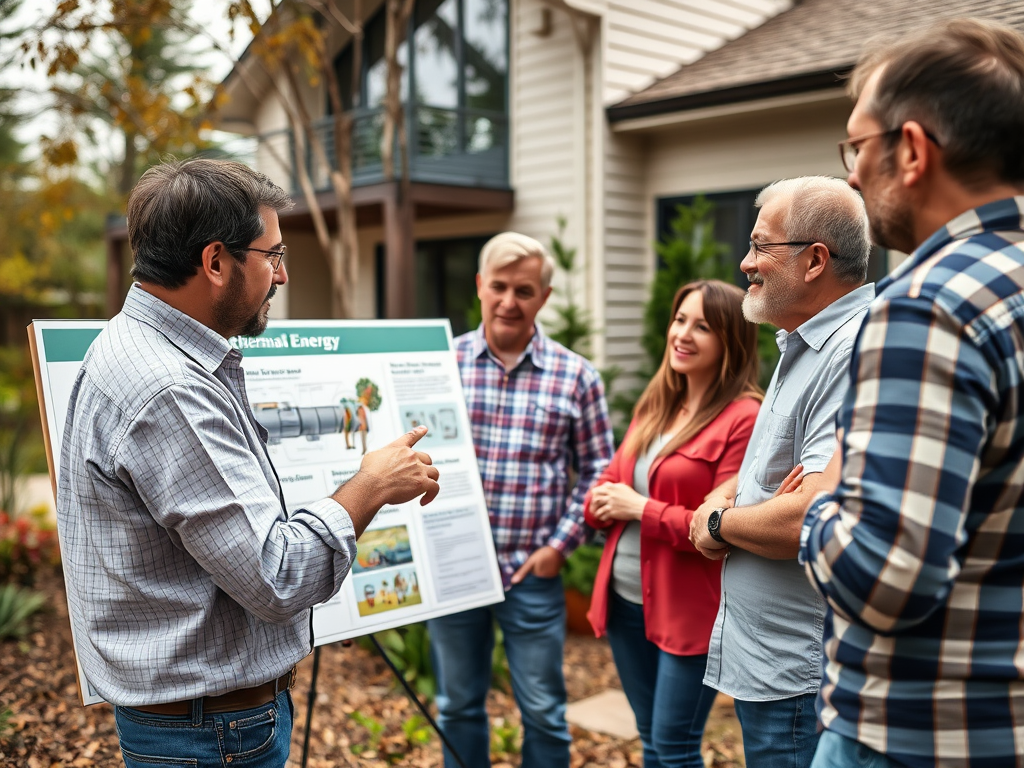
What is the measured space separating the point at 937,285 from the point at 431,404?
2.05 meters

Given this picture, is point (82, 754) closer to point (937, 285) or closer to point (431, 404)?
point (431, 404)

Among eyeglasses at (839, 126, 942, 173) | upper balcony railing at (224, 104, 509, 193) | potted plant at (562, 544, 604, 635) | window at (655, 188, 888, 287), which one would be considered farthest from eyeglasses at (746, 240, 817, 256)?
upper balcony railing at (224, 104, 509, 193)

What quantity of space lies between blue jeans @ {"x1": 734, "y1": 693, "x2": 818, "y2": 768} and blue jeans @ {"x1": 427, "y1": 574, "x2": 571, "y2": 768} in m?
1.14

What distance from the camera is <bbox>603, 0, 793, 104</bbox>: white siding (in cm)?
754

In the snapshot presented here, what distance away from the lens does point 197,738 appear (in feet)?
5.73

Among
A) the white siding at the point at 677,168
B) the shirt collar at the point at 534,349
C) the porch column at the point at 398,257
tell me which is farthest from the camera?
the porch column at the point at 398,257

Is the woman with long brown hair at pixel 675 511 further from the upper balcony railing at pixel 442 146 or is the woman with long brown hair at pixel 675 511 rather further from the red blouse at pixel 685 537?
the upper balcony railing at pixel 442 146

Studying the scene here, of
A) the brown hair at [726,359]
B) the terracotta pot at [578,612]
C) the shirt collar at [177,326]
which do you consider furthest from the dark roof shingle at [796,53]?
the shirt collar at [177,326]

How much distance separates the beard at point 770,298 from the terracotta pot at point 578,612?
12.1ft

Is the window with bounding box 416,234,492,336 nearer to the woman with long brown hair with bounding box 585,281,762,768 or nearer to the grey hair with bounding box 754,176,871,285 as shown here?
the woman with long brown hair with bounding box 585,281,762,768

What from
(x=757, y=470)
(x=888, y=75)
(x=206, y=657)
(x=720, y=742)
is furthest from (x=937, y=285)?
(x=720, y=742)

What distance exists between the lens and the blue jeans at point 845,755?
1.33 meters

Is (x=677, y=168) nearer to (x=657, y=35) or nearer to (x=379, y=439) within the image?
(x=657, y=35)

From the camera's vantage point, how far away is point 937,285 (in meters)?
1.22
